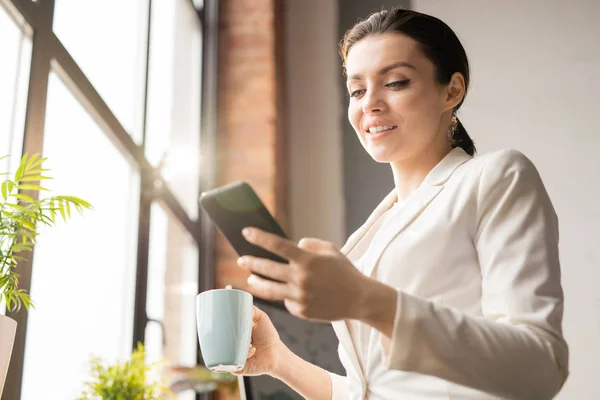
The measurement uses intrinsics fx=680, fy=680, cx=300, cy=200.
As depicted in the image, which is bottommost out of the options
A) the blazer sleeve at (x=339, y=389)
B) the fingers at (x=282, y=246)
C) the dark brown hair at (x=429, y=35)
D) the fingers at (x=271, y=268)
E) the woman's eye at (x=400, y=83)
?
the blazer sleeve at (x=339, y=389)

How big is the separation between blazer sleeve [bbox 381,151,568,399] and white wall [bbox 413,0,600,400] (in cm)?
268

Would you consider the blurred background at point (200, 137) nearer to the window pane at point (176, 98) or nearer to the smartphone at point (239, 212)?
the window pane at point (176, 98)

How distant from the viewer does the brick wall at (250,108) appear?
12.6 ft

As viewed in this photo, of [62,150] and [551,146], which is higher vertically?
[551,146]

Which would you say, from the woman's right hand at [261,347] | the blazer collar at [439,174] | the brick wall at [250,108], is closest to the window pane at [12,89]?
the woman's right hand at [261,347]

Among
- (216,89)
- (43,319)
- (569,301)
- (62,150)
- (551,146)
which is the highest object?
(216,89)

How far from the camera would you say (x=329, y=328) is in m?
2.56

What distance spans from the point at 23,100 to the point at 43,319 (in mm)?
595

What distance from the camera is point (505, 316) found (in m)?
0.84

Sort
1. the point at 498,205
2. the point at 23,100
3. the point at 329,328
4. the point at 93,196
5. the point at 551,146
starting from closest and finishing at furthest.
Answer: the point at 498,205
the point at 23,100
the point at 93,196
the point at 329,328
the point at 551,146

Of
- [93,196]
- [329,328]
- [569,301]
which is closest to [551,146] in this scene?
[569,301]

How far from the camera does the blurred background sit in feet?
6.40

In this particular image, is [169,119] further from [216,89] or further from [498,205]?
[498,205]

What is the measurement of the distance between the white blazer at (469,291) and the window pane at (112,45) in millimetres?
1538
